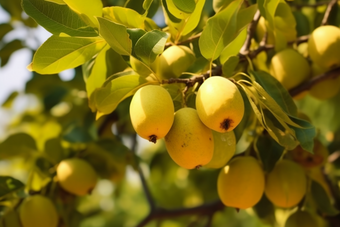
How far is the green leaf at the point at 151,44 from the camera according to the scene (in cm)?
94

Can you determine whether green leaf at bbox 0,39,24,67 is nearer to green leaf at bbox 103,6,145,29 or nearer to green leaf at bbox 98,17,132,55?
green leaf at bbox 103,6,145,29

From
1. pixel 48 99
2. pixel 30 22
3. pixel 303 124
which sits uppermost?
pixel 303 124

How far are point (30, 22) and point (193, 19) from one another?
141 cm

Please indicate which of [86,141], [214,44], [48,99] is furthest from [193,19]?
[48,99]

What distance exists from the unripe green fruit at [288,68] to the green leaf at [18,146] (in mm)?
1050

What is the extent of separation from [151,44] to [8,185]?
82cm

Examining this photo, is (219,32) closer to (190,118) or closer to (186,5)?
(186,5)

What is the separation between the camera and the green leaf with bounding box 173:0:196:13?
3.27 ft

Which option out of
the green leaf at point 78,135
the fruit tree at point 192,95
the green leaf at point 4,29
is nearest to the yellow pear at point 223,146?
the fruit tree at point 192,95

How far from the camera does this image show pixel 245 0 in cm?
133

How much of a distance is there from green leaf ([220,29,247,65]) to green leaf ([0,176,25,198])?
84 cm

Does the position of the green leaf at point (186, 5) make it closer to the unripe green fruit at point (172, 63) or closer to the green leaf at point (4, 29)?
the unripe green fruit at point (172, 63)

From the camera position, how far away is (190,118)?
0.91 m

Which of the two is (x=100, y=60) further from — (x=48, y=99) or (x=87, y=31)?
(x=48, y=99)
